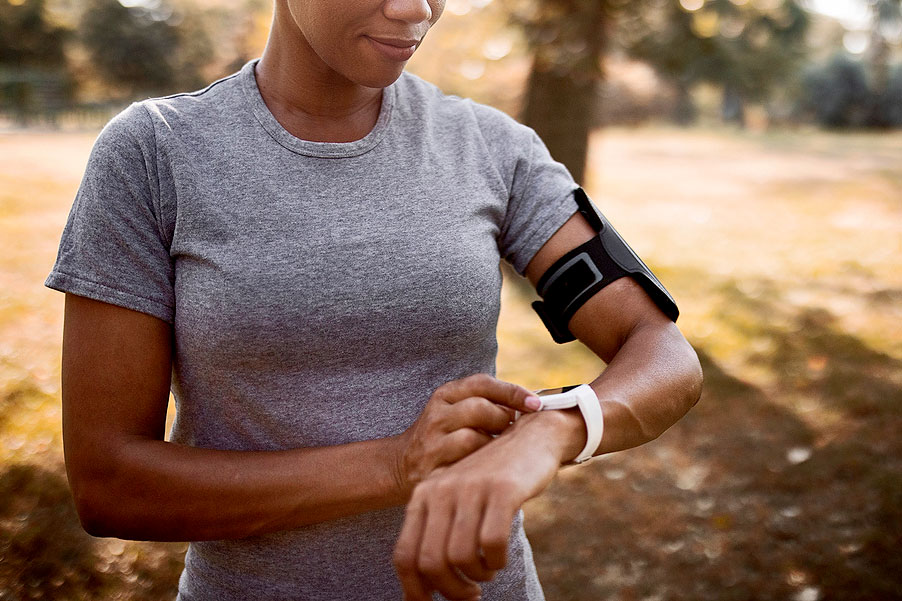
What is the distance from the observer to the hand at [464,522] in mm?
1118

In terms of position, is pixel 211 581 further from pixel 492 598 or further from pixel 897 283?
pixel 897 283

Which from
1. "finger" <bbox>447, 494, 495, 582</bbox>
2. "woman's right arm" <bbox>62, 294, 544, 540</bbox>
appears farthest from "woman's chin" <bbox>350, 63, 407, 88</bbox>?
"finger" <bbox>447, 494, 495, 582</bbox>

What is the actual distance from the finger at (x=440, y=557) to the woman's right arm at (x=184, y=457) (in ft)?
0.48

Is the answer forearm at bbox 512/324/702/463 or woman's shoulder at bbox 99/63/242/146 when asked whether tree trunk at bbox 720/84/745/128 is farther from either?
woman's shoulder at bbox 99/63/242/146

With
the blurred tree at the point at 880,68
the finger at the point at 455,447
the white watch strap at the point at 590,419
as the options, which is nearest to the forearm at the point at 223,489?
the finger at the point at 455,447

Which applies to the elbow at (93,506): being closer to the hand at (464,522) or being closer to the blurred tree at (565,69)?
the hand at (464,522)

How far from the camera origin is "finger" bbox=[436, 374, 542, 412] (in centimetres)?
133

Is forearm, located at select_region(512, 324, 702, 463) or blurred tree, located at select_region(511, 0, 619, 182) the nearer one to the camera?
forearm, located at select_region(512, 324, 702, 463)

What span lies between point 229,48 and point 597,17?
21.4m

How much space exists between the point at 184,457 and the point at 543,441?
620mm

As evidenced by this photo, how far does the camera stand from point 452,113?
1687mm

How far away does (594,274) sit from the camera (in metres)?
1.58

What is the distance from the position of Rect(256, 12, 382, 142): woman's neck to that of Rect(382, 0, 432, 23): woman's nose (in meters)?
0.20

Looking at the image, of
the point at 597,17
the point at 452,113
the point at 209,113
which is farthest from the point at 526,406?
the point at 597,17
